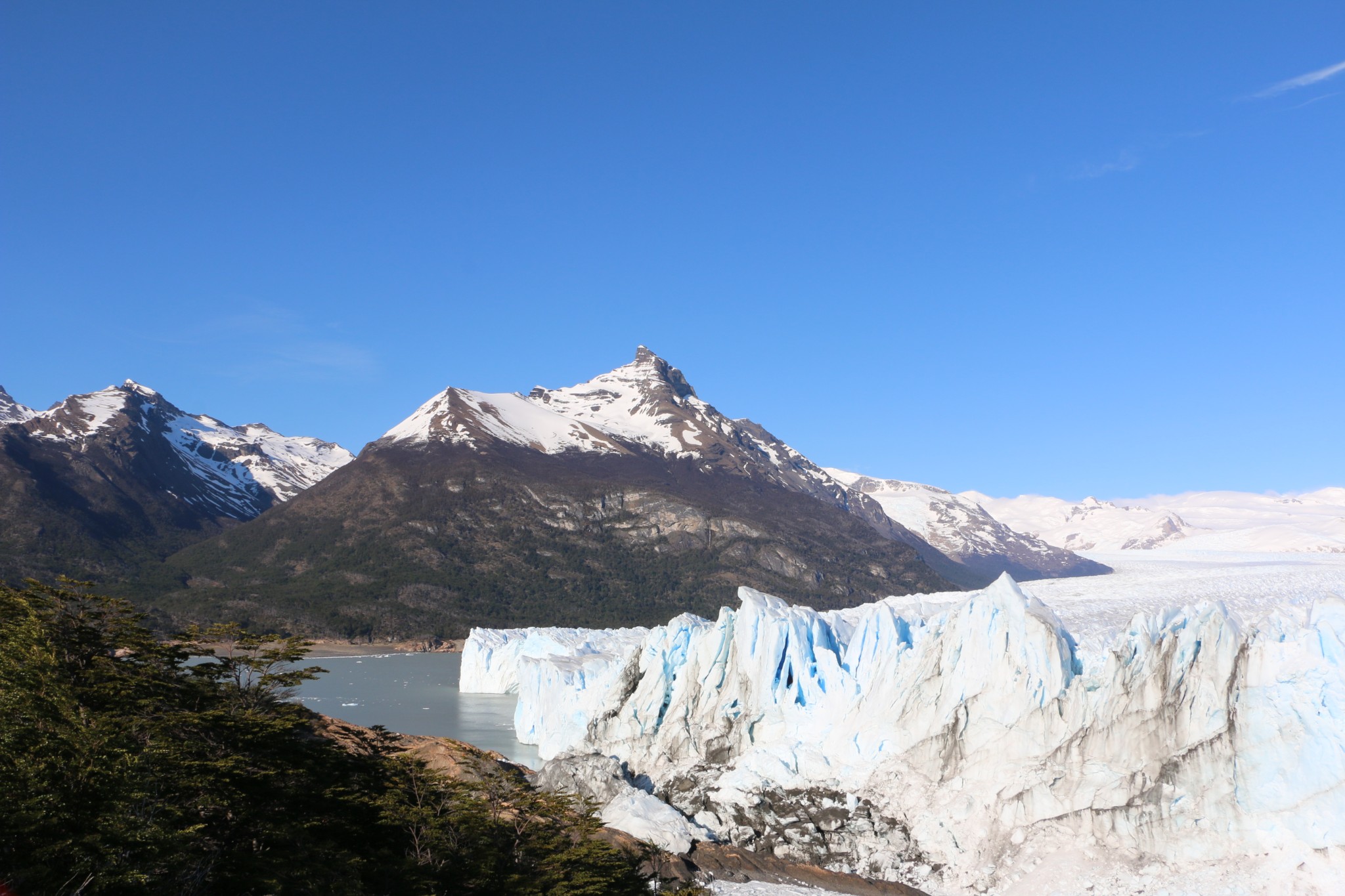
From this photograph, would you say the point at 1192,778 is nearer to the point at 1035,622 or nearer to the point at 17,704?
the point at 1035,622

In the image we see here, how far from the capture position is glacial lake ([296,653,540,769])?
2335 inches

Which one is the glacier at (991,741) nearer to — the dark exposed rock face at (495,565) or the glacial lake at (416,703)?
the glacial lake at (416,703)

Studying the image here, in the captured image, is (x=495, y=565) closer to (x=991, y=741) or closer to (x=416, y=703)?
(x=416, y=703)

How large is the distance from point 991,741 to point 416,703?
5607 centimetres

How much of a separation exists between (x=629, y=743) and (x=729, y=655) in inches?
243

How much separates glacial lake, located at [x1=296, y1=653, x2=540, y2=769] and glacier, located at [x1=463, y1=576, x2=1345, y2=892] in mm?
14885


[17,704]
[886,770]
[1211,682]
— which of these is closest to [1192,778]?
[1211,682]

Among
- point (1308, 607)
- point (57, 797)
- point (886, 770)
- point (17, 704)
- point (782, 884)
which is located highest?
point (1308, 607)

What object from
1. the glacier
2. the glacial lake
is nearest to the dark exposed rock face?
the glacial lake

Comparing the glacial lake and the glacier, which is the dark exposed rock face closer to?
the glacial lake

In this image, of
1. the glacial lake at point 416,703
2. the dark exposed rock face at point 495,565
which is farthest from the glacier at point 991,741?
the dark exposed rock face at point 495,565

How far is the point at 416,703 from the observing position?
7719 centimetres

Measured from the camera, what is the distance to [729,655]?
41344 mm

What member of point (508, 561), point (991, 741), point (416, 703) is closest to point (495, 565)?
point (508, 561)
